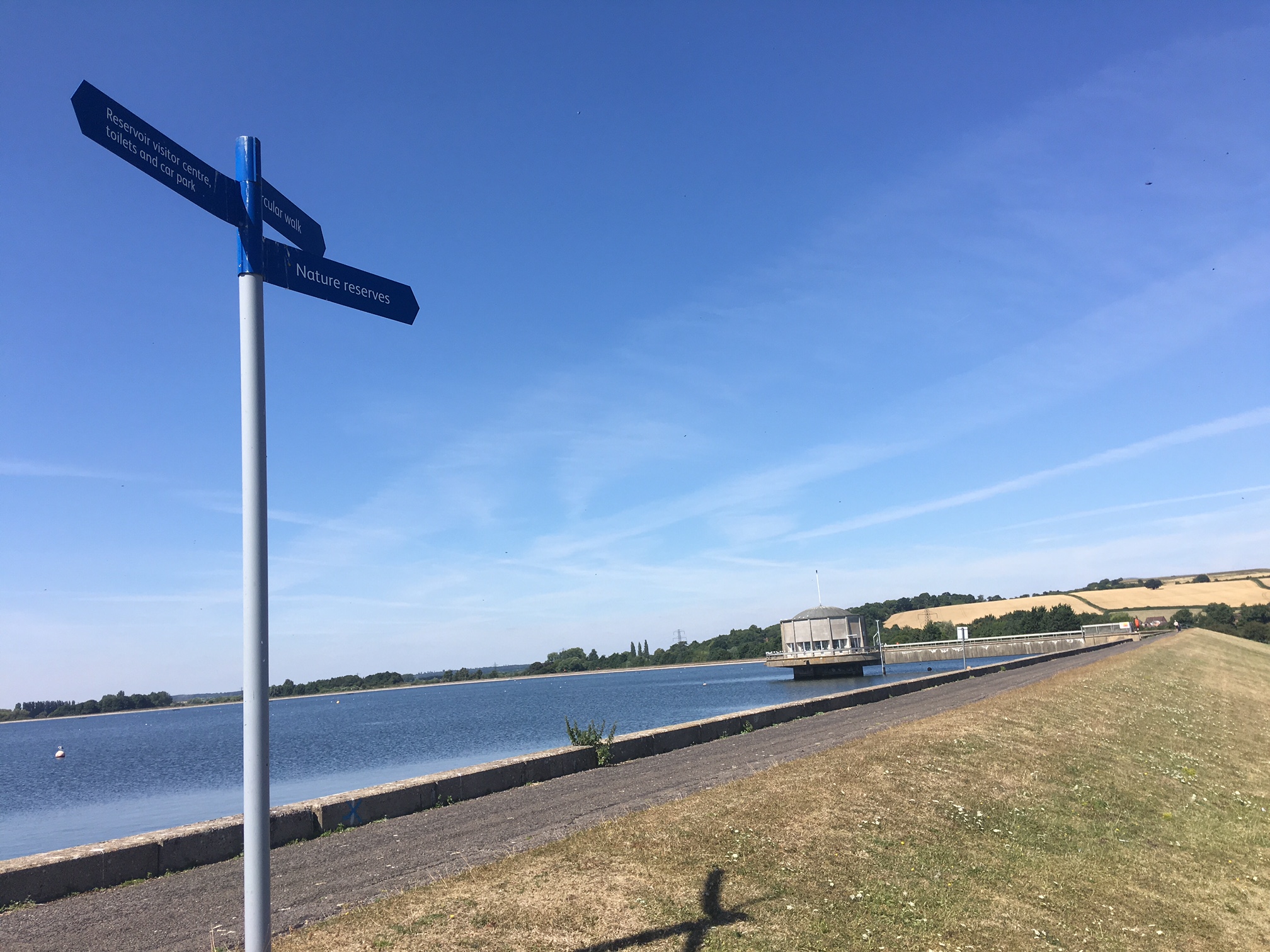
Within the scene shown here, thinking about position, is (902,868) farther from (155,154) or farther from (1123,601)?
(1123,601)

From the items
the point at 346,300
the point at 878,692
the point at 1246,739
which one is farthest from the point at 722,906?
the point at 878,692

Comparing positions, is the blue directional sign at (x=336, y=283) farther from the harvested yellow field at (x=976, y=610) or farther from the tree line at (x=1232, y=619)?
the harvested yellow field at (x=976, y=610)

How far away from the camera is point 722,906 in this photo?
7.43 meters

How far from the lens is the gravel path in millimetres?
7355

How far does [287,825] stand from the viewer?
10.8 m

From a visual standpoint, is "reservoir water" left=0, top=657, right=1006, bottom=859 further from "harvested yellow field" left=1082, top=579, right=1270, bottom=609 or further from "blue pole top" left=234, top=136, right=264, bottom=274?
"harvested yellow field" left=1082, top=579, right=1270, bottom=609

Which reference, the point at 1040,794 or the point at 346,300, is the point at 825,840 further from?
the point at 346,300

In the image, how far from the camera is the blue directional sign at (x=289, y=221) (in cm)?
495

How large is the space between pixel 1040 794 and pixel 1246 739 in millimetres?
13285

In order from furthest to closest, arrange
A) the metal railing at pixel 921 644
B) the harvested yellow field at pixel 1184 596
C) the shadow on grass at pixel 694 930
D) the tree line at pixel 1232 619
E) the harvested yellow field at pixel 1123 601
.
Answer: the harvested yellow field at pixel 1123 601, the harvested yellow field at pixel 1184 596, the tree line at pixel 1232 619, the metal railing at pixel 921 644, the shadow on grass at pixel 694 930

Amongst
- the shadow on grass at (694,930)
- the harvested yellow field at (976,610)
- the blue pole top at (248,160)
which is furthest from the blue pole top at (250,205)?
the harvested yellow field at (976,610)

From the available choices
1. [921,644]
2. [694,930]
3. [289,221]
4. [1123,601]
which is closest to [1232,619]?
[1123,601]

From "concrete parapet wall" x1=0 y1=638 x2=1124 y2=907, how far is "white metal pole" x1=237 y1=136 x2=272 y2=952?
1.79m

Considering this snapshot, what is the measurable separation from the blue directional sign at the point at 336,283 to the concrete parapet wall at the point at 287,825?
12.6ft
